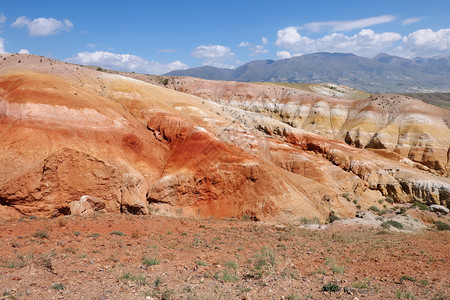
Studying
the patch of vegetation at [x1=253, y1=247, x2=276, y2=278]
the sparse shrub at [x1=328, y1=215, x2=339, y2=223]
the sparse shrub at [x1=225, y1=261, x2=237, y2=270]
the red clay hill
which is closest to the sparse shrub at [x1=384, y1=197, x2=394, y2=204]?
the red clay hill

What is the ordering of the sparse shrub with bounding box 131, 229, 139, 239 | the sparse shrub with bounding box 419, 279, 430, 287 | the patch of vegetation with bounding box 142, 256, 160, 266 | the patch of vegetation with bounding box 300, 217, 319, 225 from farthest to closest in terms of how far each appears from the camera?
the patch of vegetation with bounding box 300, 217, 319, 225
the sparse shrub with bounding box 131, 229, 139, 239
the patch of vegetation with bounding box 142, 256, 160, 266
the sparse shrub with bounding box 419, 279, 430, 287

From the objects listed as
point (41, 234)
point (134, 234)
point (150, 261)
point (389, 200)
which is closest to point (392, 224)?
point (389, 200)

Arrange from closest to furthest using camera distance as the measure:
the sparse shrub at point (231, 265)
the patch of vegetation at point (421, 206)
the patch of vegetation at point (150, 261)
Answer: the patch of vegetation at point (150, 261) → the sparse shrub at point (231, 265) → the patch of vegetation at point (421, 206)

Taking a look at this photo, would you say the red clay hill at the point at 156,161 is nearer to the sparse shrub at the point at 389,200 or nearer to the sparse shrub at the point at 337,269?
the sparse shrub at the point at 389,200

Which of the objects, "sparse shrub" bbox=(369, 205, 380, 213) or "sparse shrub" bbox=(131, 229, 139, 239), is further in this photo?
"sparse shrub" bbox=(369, 205, 380, 213)

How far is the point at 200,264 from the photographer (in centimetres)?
991

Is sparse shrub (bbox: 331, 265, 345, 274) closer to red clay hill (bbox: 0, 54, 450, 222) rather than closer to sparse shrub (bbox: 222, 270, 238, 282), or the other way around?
sparse shrub (bbox: 222, 270, 238, 282)

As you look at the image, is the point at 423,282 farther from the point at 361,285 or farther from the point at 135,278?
the point at 135,278

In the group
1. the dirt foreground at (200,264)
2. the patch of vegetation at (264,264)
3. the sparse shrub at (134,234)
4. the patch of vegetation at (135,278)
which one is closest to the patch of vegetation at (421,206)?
the dirt foreground at (200,264)

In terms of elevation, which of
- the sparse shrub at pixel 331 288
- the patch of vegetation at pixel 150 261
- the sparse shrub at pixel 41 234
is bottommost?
the sparse shrub at pixel 331 288

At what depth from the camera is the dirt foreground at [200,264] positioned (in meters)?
7.84

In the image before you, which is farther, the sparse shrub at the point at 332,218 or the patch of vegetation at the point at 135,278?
the sparse shrub at the point at 332,218

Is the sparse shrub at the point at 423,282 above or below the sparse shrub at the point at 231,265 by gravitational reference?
below

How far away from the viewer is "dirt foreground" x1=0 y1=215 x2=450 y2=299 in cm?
784
